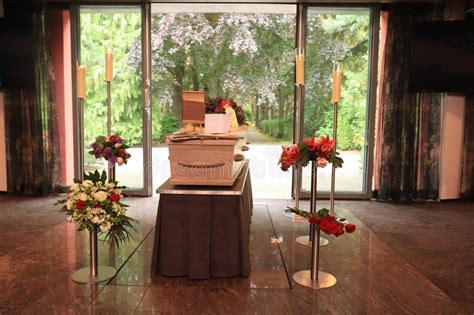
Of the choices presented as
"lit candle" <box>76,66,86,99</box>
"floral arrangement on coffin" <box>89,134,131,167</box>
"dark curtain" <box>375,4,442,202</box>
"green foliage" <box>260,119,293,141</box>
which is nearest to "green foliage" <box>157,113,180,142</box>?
"green foliage" <box>260,119,293,141</box>

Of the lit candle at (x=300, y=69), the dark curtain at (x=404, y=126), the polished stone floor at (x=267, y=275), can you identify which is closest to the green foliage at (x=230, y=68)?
the dark curtain at (x=404, y=126)

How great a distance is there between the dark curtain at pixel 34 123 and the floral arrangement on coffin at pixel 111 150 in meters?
2.58

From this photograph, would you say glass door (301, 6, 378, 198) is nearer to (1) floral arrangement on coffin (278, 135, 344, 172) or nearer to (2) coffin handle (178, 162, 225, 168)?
(1) floral arrangement on coffin (278, 135, 344, 172)

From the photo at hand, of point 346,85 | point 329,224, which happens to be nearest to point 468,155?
point 346,85

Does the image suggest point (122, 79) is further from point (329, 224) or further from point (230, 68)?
point (329, 224)

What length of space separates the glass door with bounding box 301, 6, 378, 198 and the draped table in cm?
318

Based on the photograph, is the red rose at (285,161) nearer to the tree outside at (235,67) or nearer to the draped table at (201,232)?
the draped table at (201,232)

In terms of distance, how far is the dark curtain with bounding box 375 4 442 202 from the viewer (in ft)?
17.9

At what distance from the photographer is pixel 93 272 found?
2816 millimetres

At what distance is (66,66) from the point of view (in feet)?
19.2

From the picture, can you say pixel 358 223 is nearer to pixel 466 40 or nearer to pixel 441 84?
pixel 441 84

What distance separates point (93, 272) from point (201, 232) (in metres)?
Answer: 0.75

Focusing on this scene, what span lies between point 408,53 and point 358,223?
2.38 m

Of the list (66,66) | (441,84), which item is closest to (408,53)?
(441,84)
